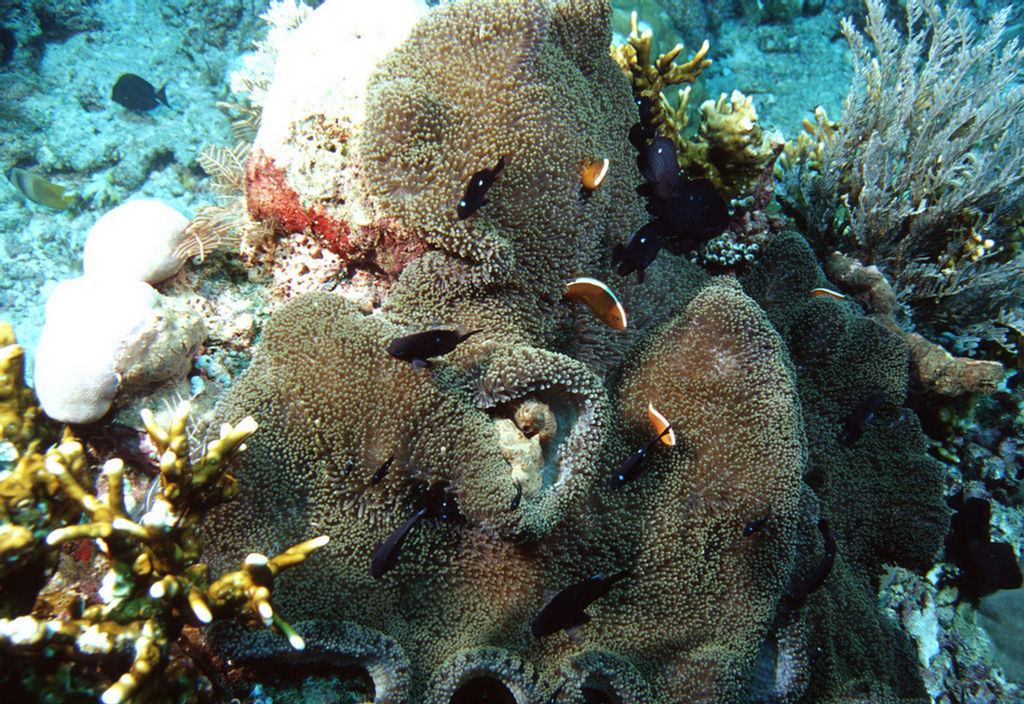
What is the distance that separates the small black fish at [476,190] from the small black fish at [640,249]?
0.68 metres

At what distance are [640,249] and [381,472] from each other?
4.88ft

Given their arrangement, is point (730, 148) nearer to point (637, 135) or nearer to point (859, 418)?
point (637, 135)

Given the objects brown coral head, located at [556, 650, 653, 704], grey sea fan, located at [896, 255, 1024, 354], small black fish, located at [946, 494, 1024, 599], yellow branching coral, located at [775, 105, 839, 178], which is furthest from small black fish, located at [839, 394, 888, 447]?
yellow branching coral, located at [775, 105, 839, 178]

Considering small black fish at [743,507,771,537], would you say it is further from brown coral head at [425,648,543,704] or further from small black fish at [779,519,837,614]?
brown coral head at [425,648,543,704]

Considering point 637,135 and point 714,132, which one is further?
point 714,132

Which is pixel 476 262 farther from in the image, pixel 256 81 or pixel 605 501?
pixel 256 81

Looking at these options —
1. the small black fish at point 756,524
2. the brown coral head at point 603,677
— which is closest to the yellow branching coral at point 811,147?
the small black fish at point 756,524

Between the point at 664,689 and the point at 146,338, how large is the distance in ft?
8.63

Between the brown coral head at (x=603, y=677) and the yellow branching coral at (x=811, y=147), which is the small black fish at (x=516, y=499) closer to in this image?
the brown coral head at (x=603, y=677)

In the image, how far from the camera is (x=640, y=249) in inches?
95.7

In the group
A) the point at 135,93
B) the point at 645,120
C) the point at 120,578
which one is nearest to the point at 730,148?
the point at 645,120

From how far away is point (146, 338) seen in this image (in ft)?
7.58

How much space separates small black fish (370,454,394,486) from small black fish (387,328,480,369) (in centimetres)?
39

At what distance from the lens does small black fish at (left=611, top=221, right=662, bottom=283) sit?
7.88 ft
